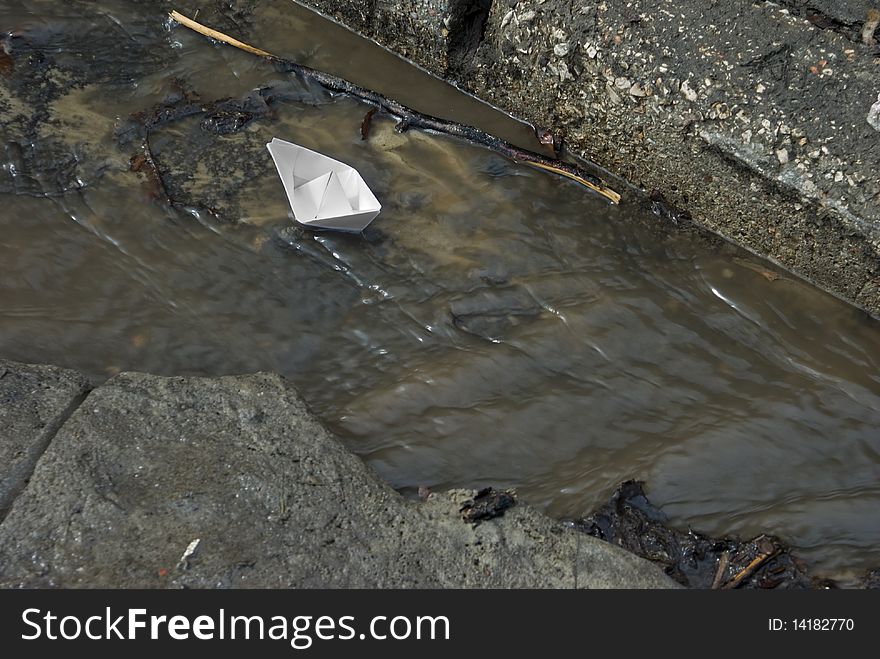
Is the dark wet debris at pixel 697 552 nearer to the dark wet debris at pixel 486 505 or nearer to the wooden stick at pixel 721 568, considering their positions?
the wooden stick at pixel 721 568

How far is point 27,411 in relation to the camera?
257 cm

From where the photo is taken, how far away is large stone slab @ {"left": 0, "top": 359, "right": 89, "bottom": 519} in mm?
2406

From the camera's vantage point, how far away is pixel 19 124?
3.69 m

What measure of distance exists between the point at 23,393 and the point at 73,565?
2.21 feet

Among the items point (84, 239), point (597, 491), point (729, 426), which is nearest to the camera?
point (597, 491)

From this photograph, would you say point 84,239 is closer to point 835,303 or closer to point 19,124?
point 19,124

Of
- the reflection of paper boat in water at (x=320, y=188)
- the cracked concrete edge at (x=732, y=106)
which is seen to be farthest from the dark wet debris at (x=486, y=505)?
the cracked concrete edge at (x=732, y=106)

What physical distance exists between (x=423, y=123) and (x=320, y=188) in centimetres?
66

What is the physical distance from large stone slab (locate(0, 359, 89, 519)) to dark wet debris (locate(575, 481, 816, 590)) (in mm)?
1628

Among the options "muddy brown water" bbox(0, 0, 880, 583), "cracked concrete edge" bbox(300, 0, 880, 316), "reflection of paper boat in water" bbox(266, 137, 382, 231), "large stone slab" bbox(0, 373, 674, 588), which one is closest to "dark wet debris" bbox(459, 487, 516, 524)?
"large stone slab" bbox(0, 373, 674, 588)

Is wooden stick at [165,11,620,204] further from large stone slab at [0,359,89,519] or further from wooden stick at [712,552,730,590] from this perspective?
large stone slab at [0,359,89,519]

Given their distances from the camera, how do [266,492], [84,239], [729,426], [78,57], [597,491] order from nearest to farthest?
[266,492]
[597,491]
[729,426]
[84,239]
[78,57]

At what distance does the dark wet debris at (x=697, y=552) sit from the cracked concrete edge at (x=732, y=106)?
1.28m
